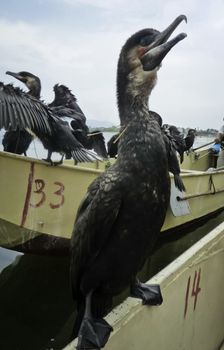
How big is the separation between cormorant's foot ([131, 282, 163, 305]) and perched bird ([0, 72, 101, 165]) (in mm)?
1739

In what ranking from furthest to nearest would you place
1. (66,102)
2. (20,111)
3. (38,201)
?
(66,102) < (38,201) < (20,111)

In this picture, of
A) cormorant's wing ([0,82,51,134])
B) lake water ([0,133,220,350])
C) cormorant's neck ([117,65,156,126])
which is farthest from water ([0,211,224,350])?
cormorant's neck ([117,65,156,126])

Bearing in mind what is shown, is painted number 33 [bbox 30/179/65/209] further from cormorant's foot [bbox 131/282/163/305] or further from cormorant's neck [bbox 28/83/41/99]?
cormorant's foot [bbox 131/282/163/305]

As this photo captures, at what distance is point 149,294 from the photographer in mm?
2105

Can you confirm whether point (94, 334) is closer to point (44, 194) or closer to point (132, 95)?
point (132, 95)

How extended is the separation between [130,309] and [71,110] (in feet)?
10.3

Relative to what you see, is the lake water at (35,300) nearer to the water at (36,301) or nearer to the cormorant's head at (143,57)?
the water at (36,301)

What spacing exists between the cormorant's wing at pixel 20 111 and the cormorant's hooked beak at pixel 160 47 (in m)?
1.52

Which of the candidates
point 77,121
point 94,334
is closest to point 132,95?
point 94,334

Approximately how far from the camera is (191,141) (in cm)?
864

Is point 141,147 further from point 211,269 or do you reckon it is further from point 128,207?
point 211,269

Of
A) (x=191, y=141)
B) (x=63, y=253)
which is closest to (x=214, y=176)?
(x=191, y=141)

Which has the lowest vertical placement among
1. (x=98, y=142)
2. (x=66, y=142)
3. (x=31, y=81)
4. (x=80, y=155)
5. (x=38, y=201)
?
(x=38, y=201)

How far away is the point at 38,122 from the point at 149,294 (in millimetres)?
1990
